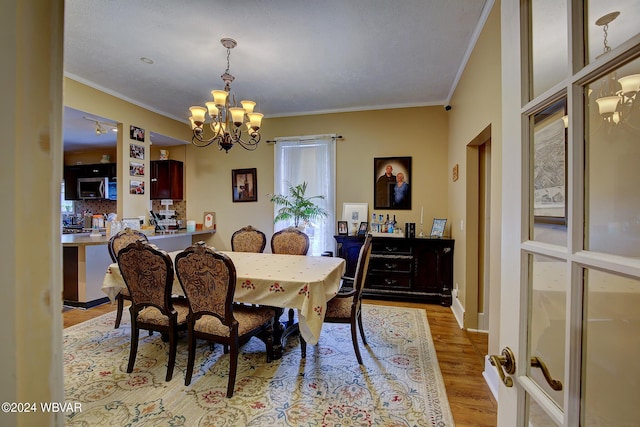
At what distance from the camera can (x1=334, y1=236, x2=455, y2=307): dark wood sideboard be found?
3775 millimetres

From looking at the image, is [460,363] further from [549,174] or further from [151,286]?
[151,286]

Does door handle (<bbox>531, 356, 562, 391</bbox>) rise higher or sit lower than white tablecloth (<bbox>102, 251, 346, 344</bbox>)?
higher

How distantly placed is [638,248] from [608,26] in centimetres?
39

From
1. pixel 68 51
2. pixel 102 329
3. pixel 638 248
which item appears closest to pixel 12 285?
pixel 638 248

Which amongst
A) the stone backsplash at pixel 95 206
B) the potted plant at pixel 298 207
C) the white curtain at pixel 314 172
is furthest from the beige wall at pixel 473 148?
the stone backsplash at pixel 95 206

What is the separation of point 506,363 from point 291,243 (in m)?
2.85

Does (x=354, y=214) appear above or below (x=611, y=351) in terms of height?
above

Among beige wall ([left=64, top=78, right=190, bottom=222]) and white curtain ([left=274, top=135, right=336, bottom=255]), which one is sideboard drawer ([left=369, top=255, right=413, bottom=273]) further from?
beige wall ([left=64, top=78, right=190, bottom=222])

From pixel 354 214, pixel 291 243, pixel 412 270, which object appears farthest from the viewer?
pixel 354 214

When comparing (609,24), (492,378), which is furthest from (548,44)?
(492,378)

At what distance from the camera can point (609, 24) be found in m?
0.50

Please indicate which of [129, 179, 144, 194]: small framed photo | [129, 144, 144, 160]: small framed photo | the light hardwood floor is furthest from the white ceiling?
the light hardwood floor

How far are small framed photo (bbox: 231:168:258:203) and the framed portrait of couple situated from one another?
207 centimetres

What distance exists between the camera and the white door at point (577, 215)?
1.59 ft
